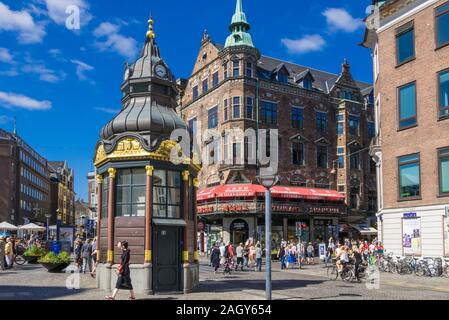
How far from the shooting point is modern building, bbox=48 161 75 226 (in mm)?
119438

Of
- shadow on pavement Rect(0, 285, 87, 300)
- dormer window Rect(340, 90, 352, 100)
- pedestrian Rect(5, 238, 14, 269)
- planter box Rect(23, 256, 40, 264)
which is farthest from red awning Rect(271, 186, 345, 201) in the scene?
shadow on pavement Rect(0, 285, 87, 300)

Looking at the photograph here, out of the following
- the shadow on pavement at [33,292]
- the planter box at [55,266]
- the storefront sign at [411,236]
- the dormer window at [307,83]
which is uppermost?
the dormer window at [307,83]

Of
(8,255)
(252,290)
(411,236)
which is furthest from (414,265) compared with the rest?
(8,255)

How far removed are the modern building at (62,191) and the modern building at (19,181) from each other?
13.3m

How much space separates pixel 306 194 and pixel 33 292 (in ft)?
104

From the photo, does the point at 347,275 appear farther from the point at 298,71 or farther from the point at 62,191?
the point at 62,191

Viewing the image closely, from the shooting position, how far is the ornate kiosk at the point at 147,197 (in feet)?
54.4

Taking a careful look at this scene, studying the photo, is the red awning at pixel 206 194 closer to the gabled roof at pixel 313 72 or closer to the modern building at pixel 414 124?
the gabled roof at pixel 313 72

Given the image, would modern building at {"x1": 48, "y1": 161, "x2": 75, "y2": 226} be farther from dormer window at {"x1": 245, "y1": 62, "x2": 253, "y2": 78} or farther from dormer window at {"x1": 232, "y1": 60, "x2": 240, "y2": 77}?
dormer window at {"x1": 245, "y1": 62, "x2": 253, "y2": 78}

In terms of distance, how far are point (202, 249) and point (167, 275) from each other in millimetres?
32893

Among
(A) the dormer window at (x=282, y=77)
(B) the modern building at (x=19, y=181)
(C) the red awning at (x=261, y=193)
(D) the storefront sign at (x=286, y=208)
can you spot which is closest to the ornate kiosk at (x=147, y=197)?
(C) the red awning at (x=261, y=193)

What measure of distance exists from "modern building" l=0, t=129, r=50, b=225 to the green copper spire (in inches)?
1436

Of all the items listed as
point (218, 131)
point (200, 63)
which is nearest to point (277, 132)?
point (218, 131)

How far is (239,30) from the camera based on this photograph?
4653cm
